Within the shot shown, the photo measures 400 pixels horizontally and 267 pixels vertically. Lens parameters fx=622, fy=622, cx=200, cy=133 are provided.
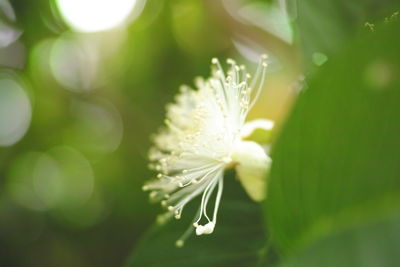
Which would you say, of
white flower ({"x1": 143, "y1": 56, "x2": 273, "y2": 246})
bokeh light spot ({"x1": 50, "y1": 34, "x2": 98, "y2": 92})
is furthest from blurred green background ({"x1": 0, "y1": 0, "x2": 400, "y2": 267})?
white flower ({"x1": 143, "y1": 56, "x2": 273, "y2": 246})

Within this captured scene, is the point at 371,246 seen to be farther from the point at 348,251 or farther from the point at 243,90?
the point at 243,90

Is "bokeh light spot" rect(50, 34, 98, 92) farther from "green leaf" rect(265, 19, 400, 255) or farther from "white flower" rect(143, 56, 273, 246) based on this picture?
"green leaf" rect(265, 19, 400, 255)

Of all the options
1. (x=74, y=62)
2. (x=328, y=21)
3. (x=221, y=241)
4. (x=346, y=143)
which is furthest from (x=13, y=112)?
(x=346, y=143)

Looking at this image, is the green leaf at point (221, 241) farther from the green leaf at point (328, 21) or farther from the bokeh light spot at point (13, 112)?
the bokeh light spot at point (13, 112)

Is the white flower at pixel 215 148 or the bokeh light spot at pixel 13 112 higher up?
the bokeh light spot at pixel 13 112

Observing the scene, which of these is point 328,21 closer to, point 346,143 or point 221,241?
point 221,241

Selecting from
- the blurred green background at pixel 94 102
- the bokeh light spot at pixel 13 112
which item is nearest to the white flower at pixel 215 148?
the blurred green background at pixel 94 102
